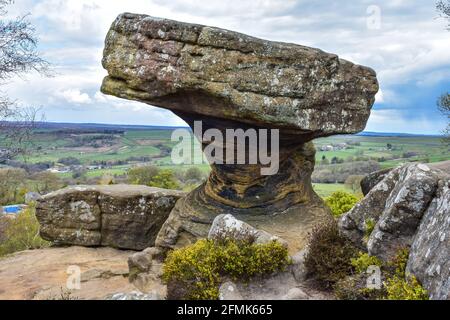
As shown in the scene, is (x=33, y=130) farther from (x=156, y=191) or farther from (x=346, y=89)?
(x=346, y=89)

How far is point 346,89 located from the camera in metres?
14.2

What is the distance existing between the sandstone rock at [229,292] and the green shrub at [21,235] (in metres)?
19.4

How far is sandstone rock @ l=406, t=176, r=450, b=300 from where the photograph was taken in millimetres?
7707

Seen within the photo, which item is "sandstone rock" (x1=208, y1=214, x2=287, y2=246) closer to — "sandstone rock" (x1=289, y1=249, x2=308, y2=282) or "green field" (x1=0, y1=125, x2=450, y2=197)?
"sandstone rock" (x1=289, y1=249, x2=308, y2=282)

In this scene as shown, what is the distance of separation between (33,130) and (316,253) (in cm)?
1162

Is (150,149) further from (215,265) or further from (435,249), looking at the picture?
(435,249)

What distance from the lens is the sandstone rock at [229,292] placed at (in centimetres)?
959

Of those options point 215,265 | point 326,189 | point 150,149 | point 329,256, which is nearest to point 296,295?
point 329,256

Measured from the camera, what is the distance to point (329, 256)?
10250mm

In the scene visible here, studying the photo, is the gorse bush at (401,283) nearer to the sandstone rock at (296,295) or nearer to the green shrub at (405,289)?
the green shrub at (405,289)

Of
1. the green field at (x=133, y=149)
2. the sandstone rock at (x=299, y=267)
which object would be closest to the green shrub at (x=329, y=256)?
the sandstone rock at (x=299, y=267)

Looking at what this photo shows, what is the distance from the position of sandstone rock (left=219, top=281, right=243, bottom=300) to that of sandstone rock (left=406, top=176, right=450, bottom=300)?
309cm
